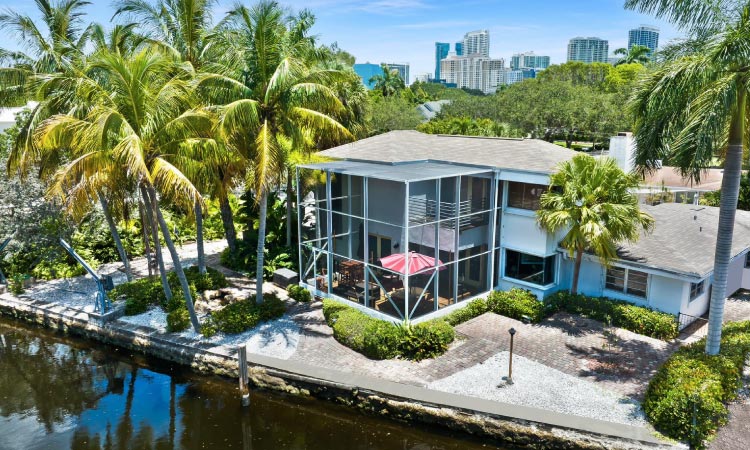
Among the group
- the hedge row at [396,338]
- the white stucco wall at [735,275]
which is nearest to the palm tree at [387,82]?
the white stucco wall at [735,275]

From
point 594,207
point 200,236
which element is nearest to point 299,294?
point 200,236

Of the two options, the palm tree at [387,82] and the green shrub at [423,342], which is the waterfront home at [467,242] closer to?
the green shrub at [423,342]

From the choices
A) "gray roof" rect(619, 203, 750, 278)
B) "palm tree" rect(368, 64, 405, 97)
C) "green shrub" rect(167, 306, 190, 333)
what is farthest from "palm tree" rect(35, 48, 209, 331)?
"palm tree" rect(368, 64, 405, 97)

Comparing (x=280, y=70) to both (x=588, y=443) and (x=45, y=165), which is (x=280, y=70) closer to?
(x=45, y=165)

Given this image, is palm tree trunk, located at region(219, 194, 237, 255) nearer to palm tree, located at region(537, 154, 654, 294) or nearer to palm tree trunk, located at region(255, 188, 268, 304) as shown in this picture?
palm tree trunk, located at region(255, 188, 268, 304)

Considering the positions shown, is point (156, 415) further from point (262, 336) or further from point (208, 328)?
point (262, 336)

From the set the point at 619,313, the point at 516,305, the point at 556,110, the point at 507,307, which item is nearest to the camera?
the point at 619,313
